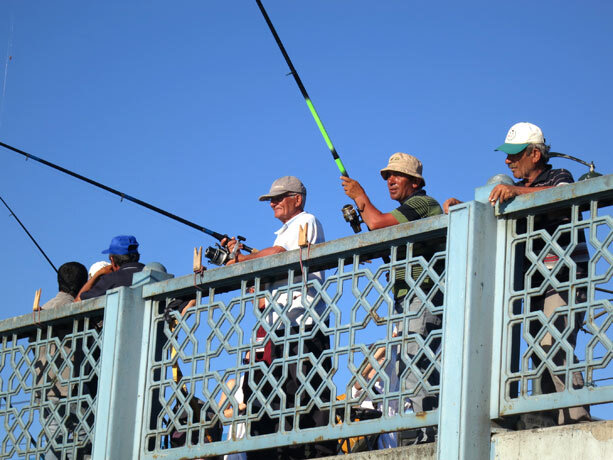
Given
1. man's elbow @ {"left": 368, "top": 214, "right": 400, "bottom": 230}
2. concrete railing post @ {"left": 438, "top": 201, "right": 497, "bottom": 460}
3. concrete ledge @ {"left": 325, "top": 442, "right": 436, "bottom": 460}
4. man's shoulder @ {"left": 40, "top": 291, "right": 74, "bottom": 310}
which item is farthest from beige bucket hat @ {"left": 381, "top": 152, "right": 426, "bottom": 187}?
man's shoulder @ {"left": 40, "top": 291, "right": 74, "bottom": 310}

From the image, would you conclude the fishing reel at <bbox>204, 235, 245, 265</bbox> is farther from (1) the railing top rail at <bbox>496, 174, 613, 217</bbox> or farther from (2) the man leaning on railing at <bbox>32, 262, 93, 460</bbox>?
(1) the railing top rail at <bbox>496, 174, 613, 217</bbox>

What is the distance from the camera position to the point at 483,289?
5.33 metres

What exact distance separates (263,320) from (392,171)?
138cm

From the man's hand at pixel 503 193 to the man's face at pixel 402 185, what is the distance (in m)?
1.58

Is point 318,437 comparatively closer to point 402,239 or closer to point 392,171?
point 402,239

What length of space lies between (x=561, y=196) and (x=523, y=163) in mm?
1037

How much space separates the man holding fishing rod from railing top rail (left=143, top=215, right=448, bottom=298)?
0.51 ft

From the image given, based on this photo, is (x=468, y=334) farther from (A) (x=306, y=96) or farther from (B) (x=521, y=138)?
(A) (x=306, y=96)

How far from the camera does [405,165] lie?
6.98 metres

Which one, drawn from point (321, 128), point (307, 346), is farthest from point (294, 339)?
point (321, 128)

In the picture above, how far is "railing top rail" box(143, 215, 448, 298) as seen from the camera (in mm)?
5715

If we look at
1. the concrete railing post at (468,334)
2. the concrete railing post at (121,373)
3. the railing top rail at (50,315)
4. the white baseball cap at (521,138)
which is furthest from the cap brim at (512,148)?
the railing top rail at (50,315)

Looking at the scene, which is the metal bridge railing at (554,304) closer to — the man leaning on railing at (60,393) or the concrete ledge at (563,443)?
the concrete ledge at (563,443)

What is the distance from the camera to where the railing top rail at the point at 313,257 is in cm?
571
